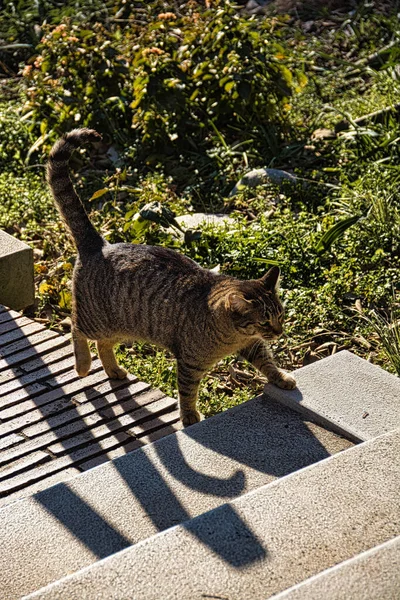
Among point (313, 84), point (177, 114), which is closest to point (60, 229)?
point (177, 114)

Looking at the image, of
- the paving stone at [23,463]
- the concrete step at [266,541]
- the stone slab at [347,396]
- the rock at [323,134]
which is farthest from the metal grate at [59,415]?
the rock at [323,134]

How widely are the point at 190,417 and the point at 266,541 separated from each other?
4.88ft

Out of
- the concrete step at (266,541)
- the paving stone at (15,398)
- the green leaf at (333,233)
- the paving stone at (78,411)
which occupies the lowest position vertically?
the paving stone at (78,411)

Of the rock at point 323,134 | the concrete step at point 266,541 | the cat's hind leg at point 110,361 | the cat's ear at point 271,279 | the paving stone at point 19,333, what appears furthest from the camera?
the rock at point 323,134

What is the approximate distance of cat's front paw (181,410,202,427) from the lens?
14.3 ft

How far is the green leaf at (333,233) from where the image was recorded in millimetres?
5676

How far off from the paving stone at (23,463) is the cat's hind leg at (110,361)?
71cm

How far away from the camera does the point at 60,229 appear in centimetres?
646

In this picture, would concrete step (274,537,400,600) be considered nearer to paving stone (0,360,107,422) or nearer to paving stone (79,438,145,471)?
paving stone (79,438,145,471)

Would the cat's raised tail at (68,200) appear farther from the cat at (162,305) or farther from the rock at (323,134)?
the rock at (323,134)

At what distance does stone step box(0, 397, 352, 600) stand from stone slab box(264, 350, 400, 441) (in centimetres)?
7

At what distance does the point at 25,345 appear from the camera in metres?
5.04

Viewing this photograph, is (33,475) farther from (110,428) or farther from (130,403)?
(130,403)

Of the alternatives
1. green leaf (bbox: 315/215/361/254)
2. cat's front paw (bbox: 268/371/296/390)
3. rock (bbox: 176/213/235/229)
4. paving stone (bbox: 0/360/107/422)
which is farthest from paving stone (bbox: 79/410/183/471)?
rock (bbox: 176/213/235/229)
